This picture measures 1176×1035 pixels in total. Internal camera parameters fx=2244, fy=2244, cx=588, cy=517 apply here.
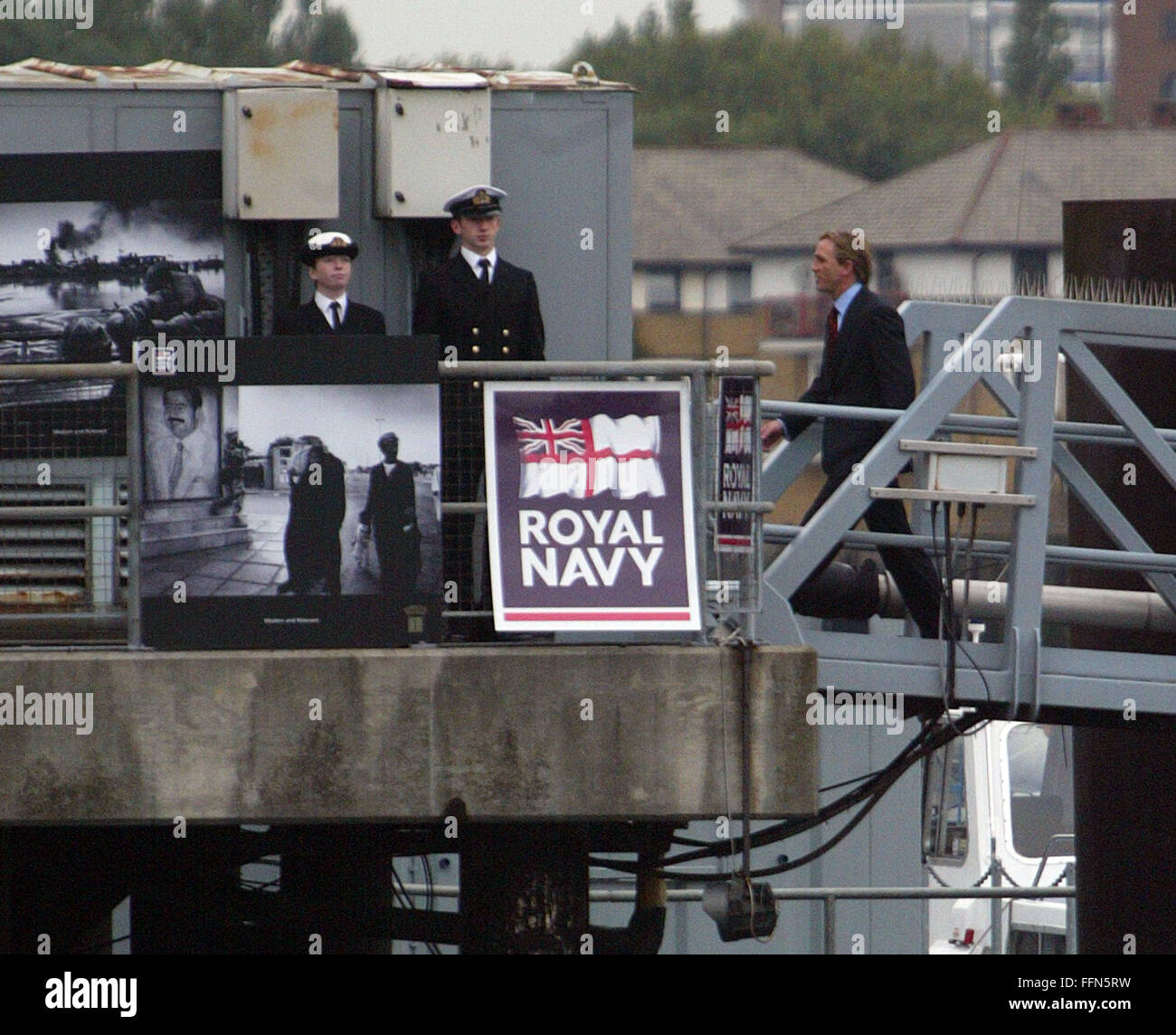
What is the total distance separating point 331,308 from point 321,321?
9cm

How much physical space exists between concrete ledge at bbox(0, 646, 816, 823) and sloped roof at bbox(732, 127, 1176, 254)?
59.2 m

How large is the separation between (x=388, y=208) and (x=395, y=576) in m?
2.81

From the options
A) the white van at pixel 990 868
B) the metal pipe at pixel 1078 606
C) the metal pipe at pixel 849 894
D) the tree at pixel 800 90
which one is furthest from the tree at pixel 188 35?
the metal pipe at pixel 1078 606

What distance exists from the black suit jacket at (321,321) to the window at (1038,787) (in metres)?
13.2

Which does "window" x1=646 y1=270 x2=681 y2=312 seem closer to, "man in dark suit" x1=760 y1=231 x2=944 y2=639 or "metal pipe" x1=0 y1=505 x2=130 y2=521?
"man in dark suit" x1=760 y1=231 x2=944 y2=639

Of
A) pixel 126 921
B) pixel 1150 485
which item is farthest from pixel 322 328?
pixel 126 921

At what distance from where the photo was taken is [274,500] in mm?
8227

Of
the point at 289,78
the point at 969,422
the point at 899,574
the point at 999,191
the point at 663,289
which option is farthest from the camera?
the point at 999,191

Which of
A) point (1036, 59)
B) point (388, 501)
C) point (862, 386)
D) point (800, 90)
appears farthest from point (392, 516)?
point (800, 90)

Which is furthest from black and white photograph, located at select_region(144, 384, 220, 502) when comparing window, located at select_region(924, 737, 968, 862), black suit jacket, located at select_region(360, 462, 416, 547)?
window, located at select_region(924, 737, 968, 862)

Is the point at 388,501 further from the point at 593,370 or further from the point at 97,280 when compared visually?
the point at 97,280

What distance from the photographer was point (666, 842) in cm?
961

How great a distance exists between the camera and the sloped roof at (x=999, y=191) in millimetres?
67500

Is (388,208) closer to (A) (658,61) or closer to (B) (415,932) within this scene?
(B) (415,932)
